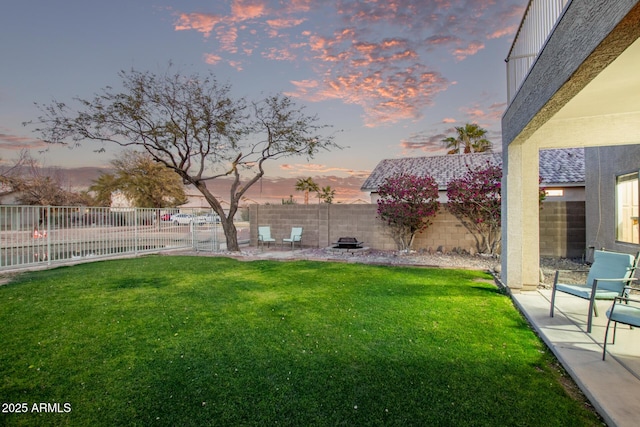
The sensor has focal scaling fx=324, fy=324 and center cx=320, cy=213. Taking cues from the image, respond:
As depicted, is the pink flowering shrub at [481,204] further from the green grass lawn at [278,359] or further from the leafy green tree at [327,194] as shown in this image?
the leafy green tree at [327,194]

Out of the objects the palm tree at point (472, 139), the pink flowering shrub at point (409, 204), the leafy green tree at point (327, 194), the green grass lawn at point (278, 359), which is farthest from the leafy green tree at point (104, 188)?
the palm tree at point (472, 139)

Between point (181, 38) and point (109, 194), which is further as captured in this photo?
point (109, 194)

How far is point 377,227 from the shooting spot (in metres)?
12.6

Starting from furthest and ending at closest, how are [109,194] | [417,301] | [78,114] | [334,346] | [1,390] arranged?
[109,194], [78,114], [417,301], [334,346], [1,390]

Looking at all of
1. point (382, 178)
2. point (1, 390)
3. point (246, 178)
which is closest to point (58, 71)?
point (246, 178)

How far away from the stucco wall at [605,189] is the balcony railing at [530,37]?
3326mm

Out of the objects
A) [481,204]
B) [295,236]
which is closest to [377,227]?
[295,236]

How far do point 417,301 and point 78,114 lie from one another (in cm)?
1284

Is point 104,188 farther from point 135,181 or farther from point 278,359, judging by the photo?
point 278,359

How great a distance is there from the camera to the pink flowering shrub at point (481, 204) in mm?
10141

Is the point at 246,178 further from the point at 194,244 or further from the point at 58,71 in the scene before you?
the point at 58,71

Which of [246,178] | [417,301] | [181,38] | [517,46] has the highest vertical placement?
A: [181,38]

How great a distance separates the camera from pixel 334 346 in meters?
3.66

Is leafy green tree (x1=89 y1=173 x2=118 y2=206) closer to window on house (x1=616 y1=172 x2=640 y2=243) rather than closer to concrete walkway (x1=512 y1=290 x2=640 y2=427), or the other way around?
concrete walkway (x1=512 y1=290 x2=640 y2=427)
